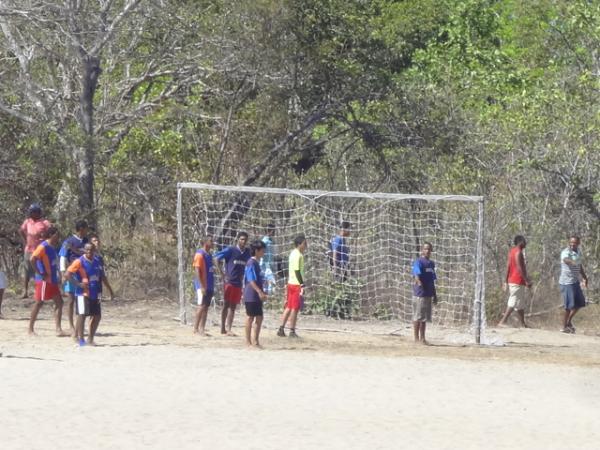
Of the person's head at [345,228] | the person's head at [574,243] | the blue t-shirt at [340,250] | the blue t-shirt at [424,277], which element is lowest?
the blue t-shirt at [424,277]

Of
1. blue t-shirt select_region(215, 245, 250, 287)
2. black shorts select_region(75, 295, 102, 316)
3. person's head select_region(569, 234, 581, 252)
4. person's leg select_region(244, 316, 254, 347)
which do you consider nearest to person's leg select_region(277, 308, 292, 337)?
blue t-shirt select_region(215, 245, 250, 287)

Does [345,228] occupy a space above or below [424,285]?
above

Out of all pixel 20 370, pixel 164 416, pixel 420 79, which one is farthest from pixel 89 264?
pixel 420 79

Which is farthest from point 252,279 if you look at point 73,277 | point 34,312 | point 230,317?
point 34,312

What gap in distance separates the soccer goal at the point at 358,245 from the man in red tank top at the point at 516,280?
71 cm

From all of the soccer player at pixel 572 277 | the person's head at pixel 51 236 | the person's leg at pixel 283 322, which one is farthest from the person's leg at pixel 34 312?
the soccer player at pixel 572 277

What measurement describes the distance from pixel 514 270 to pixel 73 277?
25.9 feet

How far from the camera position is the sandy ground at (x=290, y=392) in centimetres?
1030

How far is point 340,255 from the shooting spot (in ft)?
64.4

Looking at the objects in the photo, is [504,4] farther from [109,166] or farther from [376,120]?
[109,166]

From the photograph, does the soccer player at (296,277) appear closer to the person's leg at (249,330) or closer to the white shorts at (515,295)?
the person's leg at (249,330)

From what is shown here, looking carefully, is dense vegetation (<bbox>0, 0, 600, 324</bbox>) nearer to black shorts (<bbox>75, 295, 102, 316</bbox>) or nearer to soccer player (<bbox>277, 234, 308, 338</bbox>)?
soccer player (<bbox>277, 234, 308, 338</bbox>)

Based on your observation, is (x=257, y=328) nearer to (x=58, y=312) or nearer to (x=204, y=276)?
(x=204, y=276)

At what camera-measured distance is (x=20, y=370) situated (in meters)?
13.5
